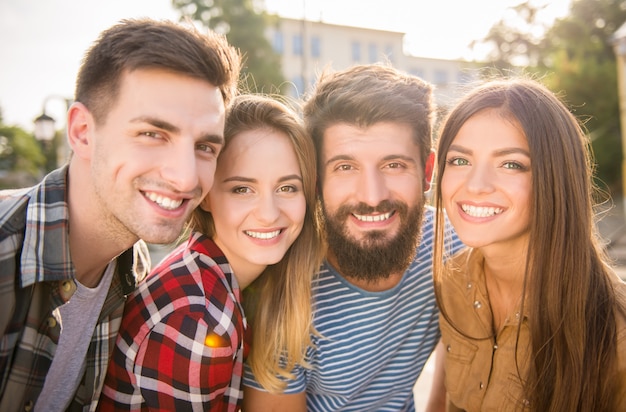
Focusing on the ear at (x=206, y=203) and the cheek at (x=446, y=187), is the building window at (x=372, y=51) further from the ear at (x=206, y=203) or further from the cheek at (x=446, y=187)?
the ear at (x=206, y=203)

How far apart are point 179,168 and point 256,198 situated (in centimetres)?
66

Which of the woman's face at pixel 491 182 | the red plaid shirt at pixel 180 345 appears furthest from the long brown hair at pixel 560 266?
the red plaid shirt at pixel 180 345

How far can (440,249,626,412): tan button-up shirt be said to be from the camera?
8.71 ft

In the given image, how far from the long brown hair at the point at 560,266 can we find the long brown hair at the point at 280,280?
1237 millimetres

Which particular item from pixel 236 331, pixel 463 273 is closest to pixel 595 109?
pixel 463 273

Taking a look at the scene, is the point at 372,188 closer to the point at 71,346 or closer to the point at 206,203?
the point at 206,203

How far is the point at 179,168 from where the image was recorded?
7.68 ft

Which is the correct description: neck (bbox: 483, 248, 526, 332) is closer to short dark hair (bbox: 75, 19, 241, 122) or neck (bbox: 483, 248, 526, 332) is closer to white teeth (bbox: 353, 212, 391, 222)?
white teeth (bbox: 353, 212, 391, 222)

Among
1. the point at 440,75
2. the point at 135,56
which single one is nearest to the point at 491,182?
the point at 135,56

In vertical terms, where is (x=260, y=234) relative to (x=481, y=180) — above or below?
below

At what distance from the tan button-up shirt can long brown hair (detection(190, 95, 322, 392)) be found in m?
0.90

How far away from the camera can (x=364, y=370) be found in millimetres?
3016

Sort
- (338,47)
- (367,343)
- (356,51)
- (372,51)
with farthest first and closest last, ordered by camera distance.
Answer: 1. (372,51)
2. (356,51)
3. (338,47)
4. (367,343)

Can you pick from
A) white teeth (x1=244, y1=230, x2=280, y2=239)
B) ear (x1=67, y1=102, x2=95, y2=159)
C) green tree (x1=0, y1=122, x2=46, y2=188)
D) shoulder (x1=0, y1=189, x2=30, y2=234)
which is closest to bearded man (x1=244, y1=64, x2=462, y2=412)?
white teeth (x1=244, y1=230, x2=280, y2=239)
